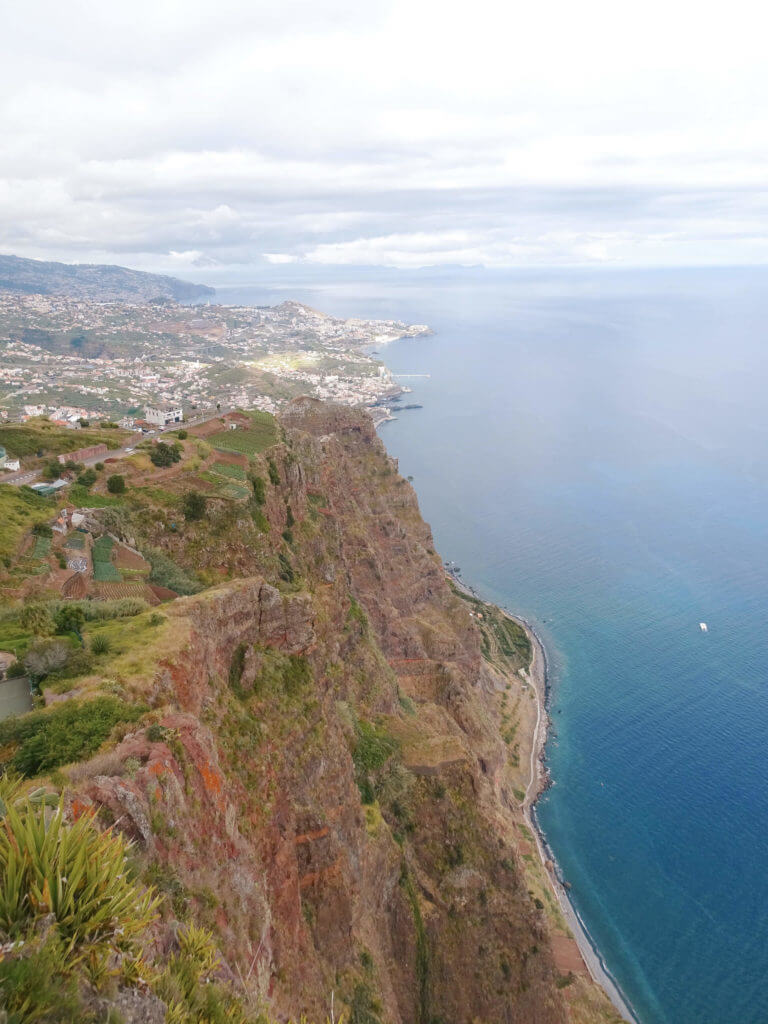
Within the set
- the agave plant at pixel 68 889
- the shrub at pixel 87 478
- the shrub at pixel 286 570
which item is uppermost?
the agave plant at pixel 68 889

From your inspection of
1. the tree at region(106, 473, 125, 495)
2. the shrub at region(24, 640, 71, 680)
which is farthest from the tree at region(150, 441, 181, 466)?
the shrub at region(24, 640, 71, 680)

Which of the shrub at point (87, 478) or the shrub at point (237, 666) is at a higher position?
the shrub at point (87, 478)

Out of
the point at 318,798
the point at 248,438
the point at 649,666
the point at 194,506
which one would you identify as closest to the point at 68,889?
the point at 318,798

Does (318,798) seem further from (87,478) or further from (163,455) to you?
(163,455)

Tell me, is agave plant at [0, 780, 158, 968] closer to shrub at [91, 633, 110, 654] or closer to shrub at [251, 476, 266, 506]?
shrub at [91, 633, 110, 654]

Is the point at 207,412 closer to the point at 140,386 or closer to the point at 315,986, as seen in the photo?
the point at 315,986

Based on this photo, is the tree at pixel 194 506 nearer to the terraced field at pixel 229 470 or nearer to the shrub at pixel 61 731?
the terraced field at pixel 229 470

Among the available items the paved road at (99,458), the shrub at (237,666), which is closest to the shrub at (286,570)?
the shrub at (237,666)
